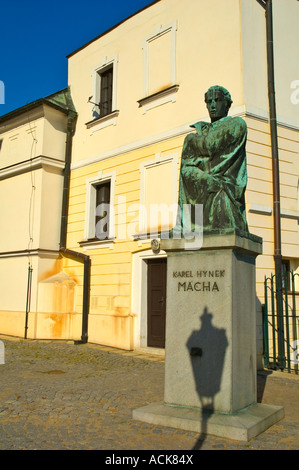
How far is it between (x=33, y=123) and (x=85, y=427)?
1149cm

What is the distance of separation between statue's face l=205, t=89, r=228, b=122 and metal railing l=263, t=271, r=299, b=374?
447 cm

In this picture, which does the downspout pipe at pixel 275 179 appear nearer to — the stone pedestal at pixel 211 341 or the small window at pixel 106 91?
the stone pedestal at pixel 211 341

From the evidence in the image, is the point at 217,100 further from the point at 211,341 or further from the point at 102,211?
the point at 102,211

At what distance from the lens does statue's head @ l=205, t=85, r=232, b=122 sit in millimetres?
5438

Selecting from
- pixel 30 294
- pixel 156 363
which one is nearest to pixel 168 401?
pixel 156 363

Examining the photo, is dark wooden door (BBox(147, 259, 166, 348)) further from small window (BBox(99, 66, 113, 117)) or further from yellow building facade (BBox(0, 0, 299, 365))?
small window (BBox(99, 66, 113, 117))

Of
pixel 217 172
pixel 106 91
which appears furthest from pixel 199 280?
pixel 106 91

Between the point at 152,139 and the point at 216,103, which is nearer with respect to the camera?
the point at 216,103

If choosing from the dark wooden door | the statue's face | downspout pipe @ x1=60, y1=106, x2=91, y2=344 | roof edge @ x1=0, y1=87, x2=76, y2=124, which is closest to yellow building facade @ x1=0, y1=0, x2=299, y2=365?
the dark wooden door

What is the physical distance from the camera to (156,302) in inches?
449

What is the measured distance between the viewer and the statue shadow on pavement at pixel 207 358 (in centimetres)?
473

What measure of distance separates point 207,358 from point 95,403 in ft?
6.22

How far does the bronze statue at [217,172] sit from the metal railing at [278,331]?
4.27 m

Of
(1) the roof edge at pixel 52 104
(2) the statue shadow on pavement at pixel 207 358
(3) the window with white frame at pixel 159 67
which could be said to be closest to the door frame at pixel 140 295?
(3) the window with white frame at pixel 159 67
